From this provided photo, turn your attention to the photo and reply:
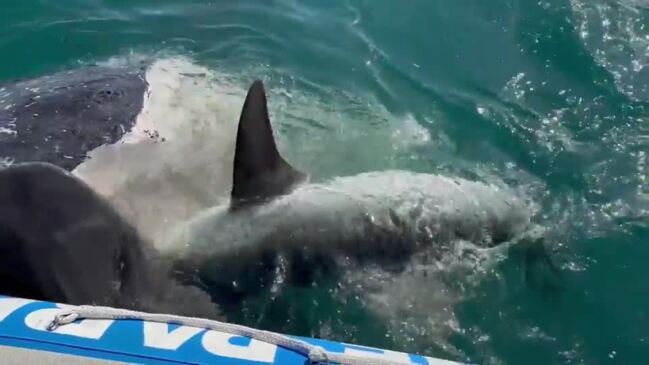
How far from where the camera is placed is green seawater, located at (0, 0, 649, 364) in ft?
14.1

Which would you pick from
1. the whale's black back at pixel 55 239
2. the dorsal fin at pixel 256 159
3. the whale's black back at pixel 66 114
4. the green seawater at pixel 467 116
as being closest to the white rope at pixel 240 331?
the whale's black back at pixel 55 239

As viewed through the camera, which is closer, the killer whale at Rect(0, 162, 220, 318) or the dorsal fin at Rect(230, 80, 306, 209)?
the killer whale at Rect(0, 162, 220, 318)

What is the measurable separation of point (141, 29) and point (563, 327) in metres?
4.15

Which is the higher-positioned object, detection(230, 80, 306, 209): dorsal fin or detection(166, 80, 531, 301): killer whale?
detection(230, 80, 306, 209): dorsal fin

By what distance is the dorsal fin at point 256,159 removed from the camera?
13.9 ft

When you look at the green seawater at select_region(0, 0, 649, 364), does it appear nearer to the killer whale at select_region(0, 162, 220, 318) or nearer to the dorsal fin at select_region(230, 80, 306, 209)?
the dorsal fin at select_region(230, 80, 306, 209)

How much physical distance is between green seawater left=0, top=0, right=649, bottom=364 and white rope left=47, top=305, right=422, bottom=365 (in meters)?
1.17

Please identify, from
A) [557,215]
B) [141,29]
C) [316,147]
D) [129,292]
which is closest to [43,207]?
[129,292]

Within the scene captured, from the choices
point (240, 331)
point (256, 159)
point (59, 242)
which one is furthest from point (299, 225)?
point (240, 331)

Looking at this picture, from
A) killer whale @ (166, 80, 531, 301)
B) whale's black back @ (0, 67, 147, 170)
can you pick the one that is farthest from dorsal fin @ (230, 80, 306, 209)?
whale's black back @ (0, 67, 147, 170)

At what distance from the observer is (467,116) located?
19.5 feet

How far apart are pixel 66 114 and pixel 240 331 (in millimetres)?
2556

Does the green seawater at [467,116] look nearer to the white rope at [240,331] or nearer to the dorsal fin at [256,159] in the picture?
the dorsal fin at [256,159]

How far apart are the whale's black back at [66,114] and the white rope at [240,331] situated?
1.91 m
